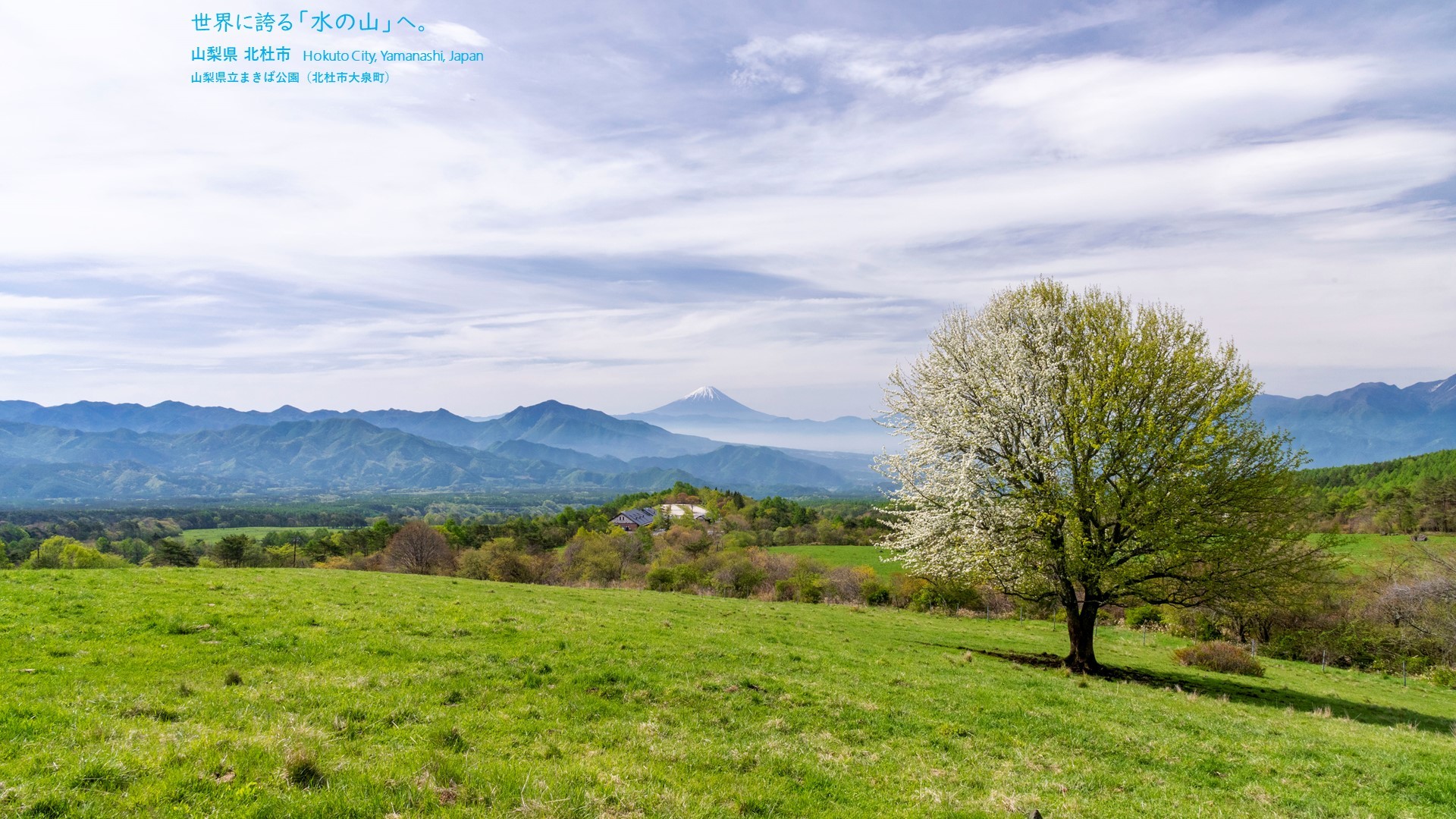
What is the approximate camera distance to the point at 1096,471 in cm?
2323

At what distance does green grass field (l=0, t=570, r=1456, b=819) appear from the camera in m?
8.12

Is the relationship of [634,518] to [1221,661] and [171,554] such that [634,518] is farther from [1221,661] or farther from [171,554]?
[1221,661]

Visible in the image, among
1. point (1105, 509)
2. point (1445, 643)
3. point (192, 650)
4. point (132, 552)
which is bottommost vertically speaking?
point (132, 552)

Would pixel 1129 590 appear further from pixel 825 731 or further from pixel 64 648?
pixel 64 648

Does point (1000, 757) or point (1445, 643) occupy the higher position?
point (1000, 757)

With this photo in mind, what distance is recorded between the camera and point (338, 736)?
978 centimetres

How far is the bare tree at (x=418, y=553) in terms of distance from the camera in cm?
9031

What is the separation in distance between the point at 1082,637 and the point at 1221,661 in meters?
12.6

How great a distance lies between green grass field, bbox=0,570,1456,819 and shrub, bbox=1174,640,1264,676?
8652 mm

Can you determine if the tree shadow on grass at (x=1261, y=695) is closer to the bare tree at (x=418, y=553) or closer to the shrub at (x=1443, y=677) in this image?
the shrub at (x=1443, y=677)

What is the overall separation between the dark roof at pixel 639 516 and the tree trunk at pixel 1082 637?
454 ft

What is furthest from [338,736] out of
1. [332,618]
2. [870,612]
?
[870,612]

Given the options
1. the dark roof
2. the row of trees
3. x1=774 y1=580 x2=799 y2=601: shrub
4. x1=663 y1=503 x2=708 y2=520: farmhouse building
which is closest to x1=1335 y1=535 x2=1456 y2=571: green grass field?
the row of trees

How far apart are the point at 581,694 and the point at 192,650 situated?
8.87m
